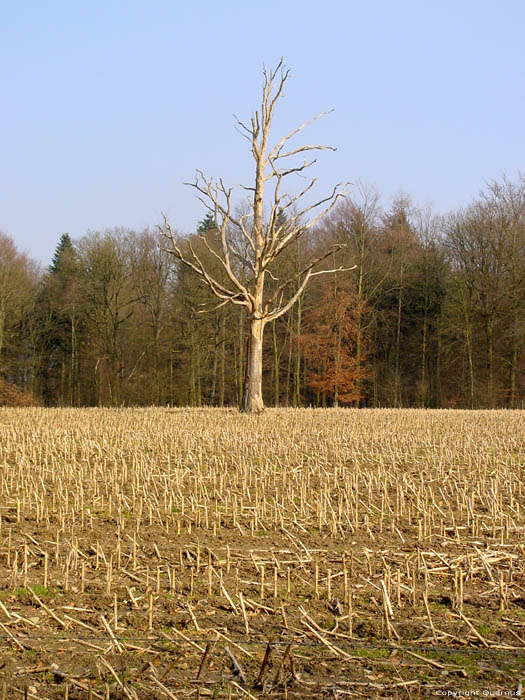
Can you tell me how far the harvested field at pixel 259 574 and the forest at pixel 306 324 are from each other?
2921 centimetres

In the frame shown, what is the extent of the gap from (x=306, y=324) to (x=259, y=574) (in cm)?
3796

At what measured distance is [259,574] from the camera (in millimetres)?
6402

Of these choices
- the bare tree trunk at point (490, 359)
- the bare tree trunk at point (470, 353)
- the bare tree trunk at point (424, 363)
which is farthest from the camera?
the bare tree trunk at point (424, 363)

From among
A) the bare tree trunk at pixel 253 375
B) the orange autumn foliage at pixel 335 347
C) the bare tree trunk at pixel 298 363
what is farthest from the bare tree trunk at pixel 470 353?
the bare tree trunk at pixel 253 375

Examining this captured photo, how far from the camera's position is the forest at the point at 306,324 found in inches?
1626

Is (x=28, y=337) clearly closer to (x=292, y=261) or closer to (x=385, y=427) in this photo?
(x=292, y=261)

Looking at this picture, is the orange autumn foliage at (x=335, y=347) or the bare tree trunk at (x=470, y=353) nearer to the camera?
the bare tree trunk at (x=470, y=353)

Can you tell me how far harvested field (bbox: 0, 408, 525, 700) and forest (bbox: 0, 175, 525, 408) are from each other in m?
29.2

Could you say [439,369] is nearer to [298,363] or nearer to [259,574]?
[298,363]

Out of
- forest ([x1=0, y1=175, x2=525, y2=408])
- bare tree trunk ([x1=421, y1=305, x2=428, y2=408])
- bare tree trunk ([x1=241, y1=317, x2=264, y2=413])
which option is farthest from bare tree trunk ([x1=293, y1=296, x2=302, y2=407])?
bare tree trunk ([x1=241, y1=317, x2=264, y2=413])

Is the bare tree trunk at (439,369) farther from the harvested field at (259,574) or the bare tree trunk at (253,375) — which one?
the harvested field at (259,574)

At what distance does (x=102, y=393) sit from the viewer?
143ft

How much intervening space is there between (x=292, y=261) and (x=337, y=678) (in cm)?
3908

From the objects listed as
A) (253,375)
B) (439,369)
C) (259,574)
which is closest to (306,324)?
(439,369)
